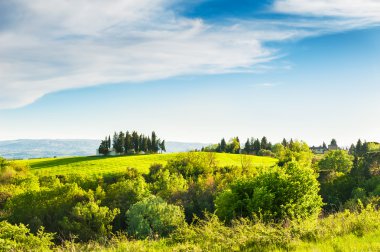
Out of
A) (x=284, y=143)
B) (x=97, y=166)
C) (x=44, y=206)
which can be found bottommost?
(x=44, y=206)

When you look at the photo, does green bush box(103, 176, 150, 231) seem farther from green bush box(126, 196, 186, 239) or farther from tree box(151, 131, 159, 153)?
tree box(151, 131, 159, 153)

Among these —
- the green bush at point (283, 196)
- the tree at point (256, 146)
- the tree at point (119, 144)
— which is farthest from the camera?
the tree at point (256, 146)

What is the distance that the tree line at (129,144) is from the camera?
Answer: 14962cm

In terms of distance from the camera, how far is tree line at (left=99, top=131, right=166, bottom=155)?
14962 cm

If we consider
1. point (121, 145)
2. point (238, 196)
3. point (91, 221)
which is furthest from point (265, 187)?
point (121, 145)

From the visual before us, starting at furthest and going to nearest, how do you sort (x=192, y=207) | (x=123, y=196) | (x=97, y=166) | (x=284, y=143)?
1. (x=284, y=143)
2. (x=97, y=166)
3. (x=123, y=196)
4. (x=192, y=207)

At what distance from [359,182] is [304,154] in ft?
112

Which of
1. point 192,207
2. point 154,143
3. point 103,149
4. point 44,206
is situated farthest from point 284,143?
point 44,206

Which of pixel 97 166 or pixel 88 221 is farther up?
pixel 97 166

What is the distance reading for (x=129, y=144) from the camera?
496 ft

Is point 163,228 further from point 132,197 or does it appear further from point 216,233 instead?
point 216,233

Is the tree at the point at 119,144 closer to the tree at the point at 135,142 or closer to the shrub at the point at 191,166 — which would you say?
the tree at the point at 135,142

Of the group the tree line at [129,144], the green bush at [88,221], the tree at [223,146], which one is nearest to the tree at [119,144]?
the tree line at [129,144]

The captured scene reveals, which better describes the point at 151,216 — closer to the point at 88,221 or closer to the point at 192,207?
the point at 88,221
